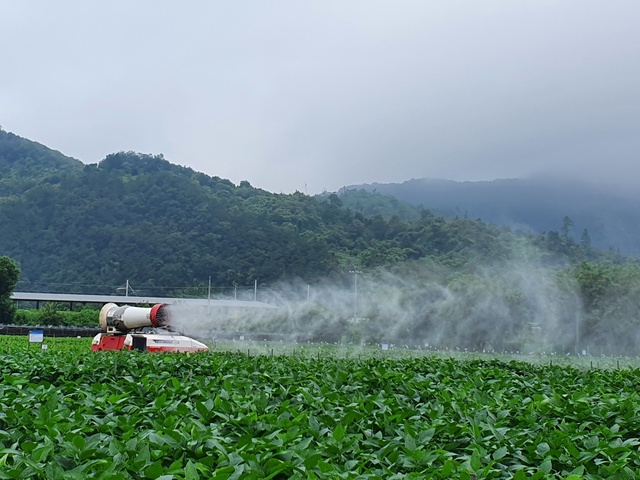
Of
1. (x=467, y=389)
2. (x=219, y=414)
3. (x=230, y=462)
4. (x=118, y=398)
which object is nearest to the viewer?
(x=230, y=462)

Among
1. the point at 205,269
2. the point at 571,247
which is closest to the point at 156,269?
the point at 205,269

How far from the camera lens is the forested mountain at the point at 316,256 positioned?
26781mm

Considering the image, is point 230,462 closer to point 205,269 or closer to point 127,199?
point 205,269

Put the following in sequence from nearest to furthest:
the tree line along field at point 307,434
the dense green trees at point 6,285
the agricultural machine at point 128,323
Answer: the tree line along field at point 307,434
the agricultural machine at point 128,323
the dense green trees at point 6,285

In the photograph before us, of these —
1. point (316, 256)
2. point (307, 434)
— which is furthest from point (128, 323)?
point (316, 256)

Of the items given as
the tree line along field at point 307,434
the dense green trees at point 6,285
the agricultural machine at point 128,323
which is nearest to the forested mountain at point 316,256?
the agricultural machine at point 128,323

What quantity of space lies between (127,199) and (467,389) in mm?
77750

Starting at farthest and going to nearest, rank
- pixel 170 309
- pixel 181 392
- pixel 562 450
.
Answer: pixel 170 309 → pixel 181 392 → pixel 562 450

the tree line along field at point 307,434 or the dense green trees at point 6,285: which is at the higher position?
the tree line along field at point 307,434

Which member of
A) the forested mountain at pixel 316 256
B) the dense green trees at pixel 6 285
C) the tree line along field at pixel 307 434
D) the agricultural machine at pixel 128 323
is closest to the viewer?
the tree line along field at pixel 307 434

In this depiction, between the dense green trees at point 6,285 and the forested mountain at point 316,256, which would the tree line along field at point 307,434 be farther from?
the dense green trees at point 6,285

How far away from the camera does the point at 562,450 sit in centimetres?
284

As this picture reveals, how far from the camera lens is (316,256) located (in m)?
50.9

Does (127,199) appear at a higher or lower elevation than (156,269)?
higher
